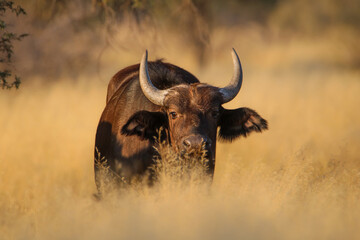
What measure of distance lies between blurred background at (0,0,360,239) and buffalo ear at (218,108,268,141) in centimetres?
41

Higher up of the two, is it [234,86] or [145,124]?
[234,86]

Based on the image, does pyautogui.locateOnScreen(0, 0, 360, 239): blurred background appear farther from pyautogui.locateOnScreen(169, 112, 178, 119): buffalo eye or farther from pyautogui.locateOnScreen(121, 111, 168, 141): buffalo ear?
pyautogui.locateOnScreen(169, 112, 178, 119): buffalo eye

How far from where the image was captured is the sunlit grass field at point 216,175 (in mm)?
4598

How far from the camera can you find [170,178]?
5332 mm

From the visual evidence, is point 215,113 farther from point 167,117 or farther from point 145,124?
point 145,124

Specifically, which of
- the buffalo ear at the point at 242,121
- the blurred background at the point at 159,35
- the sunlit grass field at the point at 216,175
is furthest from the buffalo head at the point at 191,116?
the blurred background at the point at 159,35

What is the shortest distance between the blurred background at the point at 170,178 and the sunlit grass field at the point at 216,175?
0.07 ft

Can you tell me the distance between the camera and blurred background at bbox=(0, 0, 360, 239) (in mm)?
4691

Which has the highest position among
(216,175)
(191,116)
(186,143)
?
(216,175)

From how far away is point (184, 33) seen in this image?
1773cm

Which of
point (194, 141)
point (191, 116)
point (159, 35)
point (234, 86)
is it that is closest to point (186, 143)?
point (194, 141)

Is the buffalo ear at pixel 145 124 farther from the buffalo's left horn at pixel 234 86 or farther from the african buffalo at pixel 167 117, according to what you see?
the buffalo's left horn at pixel 234 86

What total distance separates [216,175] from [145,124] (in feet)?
9.66

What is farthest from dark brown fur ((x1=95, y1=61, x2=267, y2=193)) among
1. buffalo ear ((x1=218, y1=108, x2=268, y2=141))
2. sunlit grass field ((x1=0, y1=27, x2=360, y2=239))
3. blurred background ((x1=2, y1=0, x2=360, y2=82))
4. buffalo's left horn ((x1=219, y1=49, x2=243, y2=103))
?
blurred background ((x1=2, y1=0, x2=360, y2=82))
